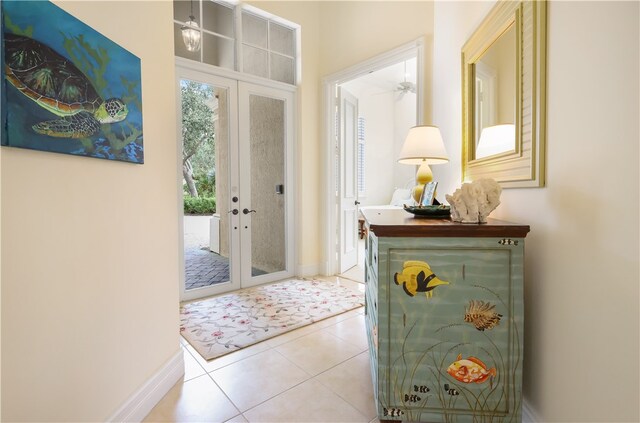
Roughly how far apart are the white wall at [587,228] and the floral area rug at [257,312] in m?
1.73

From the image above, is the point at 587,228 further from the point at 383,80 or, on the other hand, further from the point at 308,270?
the point at 383,80

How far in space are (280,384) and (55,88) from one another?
174cm

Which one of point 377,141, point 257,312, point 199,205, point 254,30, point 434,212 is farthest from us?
point 377,141

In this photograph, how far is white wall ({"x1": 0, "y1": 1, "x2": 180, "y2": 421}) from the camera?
100cm

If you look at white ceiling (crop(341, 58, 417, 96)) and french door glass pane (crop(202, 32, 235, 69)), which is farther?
white ceiling (crop(341, 58, 417, 96))

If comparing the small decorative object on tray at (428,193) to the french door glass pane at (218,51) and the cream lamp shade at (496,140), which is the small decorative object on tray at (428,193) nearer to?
the cream lamp shade at (496,140)

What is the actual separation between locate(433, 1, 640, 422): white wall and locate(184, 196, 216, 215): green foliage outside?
9.35ft

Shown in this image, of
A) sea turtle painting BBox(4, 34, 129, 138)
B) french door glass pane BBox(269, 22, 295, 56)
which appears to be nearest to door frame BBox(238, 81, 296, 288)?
french door glass pane BBox(269, 22, 295, 56)

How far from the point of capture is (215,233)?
138 inches

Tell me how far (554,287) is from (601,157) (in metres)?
0.54

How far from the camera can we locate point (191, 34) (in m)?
3.21

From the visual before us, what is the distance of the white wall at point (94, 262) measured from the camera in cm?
100

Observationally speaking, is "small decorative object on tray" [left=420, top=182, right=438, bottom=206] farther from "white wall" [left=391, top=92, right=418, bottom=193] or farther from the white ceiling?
"white wall" [left=391, top=92, right=418, bottom=193]

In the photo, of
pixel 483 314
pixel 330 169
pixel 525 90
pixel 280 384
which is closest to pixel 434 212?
pixel 483 314
